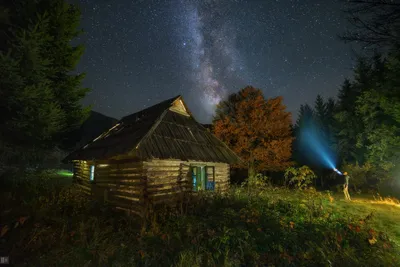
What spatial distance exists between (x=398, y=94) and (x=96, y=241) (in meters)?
19.8

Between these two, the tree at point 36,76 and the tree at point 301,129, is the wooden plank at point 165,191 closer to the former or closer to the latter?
the tree at point 36,76

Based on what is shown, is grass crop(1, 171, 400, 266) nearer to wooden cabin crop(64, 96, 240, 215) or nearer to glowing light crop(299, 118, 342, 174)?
wooden cabin crop(64, 96, 240, 215)

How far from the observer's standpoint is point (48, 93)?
1502 cm

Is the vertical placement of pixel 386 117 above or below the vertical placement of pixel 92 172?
above

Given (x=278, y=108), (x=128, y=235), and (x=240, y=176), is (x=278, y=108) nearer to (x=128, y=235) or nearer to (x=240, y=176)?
(x=240, y=176)

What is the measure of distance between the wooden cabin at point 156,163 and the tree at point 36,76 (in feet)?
14.3

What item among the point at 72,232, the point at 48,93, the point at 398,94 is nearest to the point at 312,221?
the point at 72,232

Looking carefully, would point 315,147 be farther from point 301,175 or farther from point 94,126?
point 94,126

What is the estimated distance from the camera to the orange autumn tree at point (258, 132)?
20656 millimetres

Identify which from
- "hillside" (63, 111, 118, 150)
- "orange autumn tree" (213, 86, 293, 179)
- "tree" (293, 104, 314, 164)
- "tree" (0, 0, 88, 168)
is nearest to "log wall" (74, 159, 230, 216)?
"tree" (0, 0, 88, 168)

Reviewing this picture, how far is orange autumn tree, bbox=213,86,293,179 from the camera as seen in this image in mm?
20656

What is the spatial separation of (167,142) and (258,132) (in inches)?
492

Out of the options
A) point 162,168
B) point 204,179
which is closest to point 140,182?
point 162,168

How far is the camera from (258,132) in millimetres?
21000
